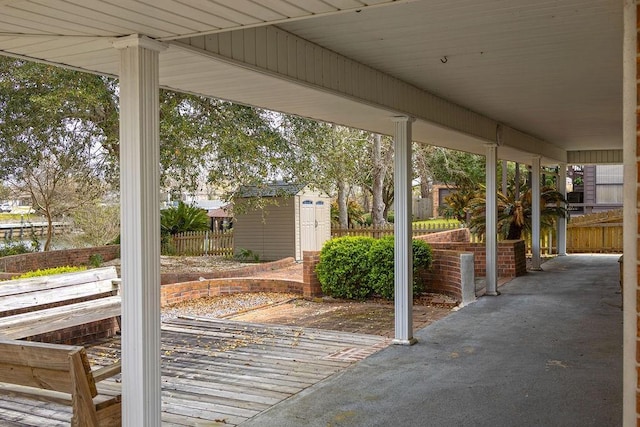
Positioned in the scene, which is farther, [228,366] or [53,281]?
[53,281]

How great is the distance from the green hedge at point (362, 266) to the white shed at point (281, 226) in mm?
7090

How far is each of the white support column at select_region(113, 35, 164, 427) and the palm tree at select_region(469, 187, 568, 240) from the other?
1349cm

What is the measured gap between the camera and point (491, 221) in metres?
11.4

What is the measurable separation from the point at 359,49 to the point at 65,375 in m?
3.81

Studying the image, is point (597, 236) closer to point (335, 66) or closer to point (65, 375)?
point (335, 66)

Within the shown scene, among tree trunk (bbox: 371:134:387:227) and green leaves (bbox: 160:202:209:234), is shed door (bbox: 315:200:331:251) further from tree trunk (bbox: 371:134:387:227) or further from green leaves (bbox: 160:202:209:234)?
green leaves (bbox: 160:202:209:234)

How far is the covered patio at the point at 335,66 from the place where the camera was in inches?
125

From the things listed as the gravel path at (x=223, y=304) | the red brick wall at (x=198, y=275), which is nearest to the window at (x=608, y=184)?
the red brick wall at (x=198, y=275)

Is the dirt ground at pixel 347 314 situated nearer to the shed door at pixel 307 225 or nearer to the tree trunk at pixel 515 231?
the tree trunk at pixel 515 231

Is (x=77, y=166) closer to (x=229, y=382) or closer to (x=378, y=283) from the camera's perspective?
(x=378, y=283)

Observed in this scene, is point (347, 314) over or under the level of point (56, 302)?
under

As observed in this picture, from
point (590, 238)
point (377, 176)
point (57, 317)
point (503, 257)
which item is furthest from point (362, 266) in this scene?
point (590, 238)

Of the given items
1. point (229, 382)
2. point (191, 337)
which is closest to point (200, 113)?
point (191, 337)

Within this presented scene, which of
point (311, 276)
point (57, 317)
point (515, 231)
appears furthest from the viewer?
point (515, 231)
